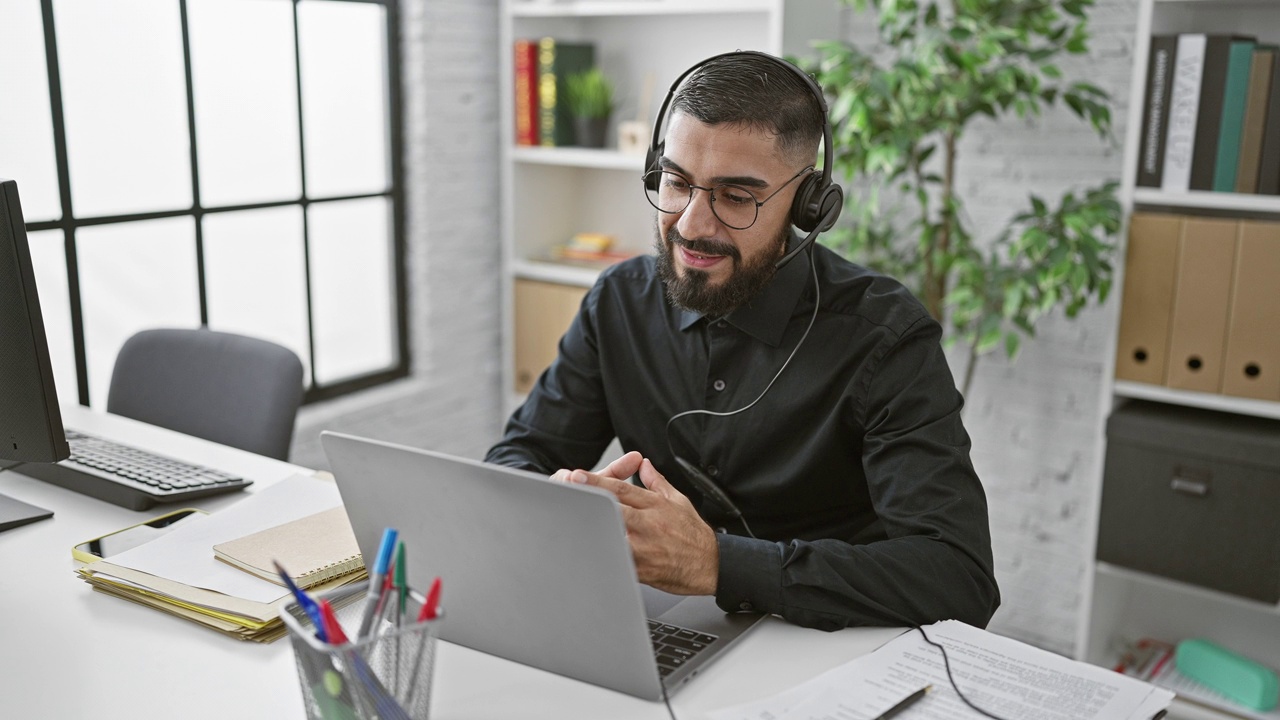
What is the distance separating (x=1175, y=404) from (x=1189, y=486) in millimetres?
259

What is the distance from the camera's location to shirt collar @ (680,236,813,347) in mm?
1515

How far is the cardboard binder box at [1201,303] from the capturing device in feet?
7.06

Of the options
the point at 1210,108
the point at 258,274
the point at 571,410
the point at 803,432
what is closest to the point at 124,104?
the point at 258,274

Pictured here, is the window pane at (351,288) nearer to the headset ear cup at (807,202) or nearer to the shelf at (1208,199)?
the headset ear cup at (807,202)

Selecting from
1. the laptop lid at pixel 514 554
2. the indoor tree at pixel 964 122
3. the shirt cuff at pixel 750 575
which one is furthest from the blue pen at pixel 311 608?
the indoor tree at pixel 964 122

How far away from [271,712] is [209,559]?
337mm

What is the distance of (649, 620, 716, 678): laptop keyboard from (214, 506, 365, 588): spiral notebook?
1.13 ft

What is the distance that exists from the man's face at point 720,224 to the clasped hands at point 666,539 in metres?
0.39

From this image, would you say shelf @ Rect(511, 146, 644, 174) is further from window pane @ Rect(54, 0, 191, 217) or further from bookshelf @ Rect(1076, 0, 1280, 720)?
bookshelf @ Rect(1076, 0, 1280, 720)

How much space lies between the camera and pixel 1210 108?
→ 2.14 m

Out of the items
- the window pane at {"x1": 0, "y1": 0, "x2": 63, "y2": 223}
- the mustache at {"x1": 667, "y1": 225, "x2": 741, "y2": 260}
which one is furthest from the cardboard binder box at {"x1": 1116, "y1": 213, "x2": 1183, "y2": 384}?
the window pane at {"x1": 0, "y1": 0, "x2": 63, "y2": 223}

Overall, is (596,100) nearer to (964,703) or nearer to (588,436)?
(588,436)

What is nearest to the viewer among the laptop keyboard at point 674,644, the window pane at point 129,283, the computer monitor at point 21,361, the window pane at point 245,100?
the laptop keyboard at point 674,644

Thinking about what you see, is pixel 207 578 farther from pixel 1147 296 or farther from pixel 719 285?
pixel 1147 296
